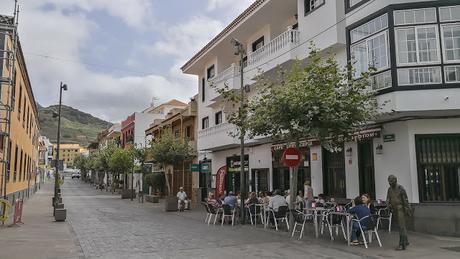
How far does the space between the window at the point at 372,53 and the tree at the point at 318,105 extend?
5.66 feet

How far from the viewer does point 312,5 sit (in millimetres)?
18688

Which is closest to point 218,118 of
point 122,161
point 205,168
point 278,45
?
point 205,168

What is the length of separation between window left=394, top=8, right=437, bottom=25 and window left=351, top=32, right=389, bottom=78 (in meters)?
0.61

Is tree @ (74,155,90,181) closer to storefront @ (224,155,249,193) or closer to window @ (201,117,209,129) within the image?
window @ (201,117,209,129)

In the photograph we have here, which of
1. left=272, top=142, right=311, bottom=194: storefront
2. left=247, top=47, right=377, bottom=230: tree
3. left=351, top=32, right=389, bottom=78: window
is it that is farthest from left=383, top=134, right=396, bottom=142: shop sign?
left=272, top=142, right=311, bottom=194: storefront

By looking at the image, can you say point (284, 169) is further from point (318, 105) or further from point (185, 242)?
point (185, 242)

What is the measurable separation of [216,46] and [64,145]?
13280 centimetres

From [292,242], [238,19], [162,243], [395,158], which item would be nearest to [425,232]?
[395,158]

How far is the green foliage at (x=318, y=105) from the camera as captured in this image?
12461 mm

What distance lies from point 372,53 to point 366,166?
4028 mm

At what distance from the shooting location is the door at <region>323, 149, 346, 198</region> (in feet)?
57.8

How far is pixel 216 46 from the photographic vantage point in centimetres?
2697

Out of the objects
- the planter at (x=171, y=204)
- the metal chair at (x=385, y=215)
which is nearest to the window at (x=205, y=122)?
the planter at (x=171, y=204)

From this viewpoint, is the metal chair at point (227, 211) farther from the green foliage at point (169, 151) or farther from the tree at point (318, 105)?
the green foliage at point (169, 151)
